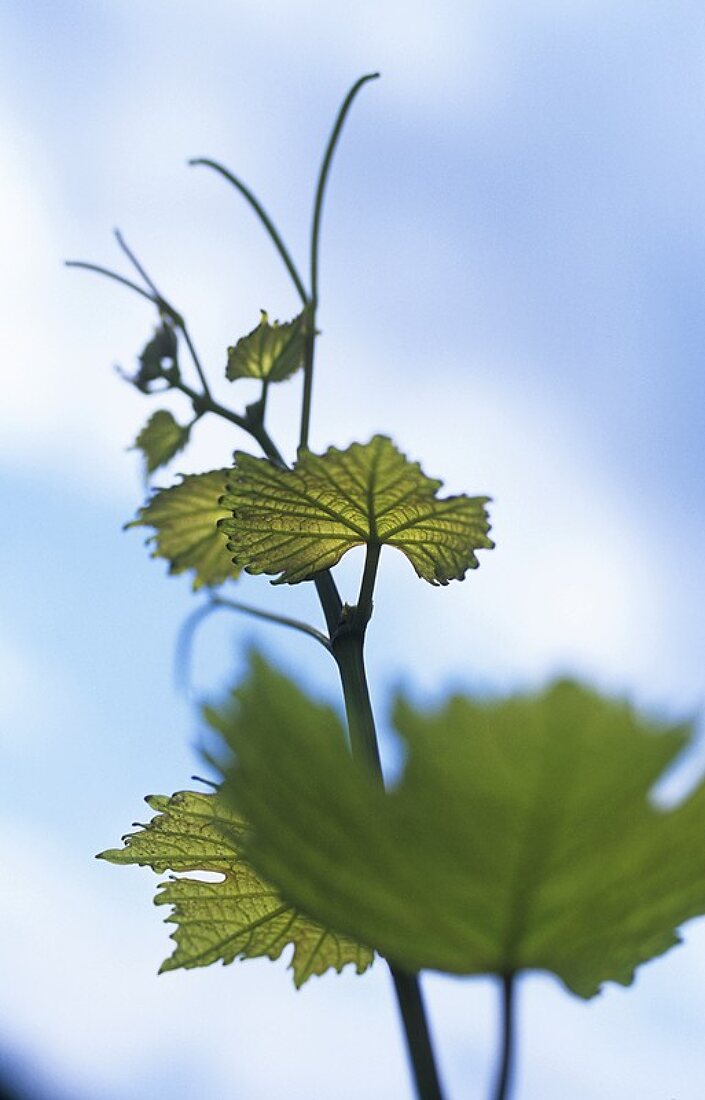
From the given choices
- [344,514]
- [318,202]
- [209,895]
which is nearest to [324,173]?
[318,202]

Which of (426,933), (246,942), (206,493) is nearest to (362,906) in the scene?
(426,933)

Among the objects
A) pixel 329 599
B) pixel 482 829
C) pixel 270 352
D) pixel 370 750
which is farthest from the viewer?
pixel 270 352

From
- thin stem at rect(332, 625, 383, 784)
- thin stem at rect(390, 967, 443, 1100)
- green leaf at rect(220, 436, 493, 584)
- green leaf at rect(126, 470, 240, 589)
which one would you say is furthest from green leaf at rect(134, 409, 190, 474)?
thin stem at rect(390, 967, 443, 1100)

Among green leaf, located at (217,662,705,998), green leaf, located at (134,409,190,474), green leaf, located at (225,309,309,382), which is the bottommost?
green leaf, located at (217,662,705,998)

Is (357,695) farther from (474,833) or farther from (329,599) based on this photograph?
(474,833)

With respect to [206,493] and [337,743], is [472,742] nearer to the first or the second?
[337,743]

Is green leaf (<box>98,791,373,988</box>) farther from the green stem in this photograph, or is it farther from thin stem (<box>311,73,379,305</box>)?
thin stem (<box>311,73,379,305</box>)
